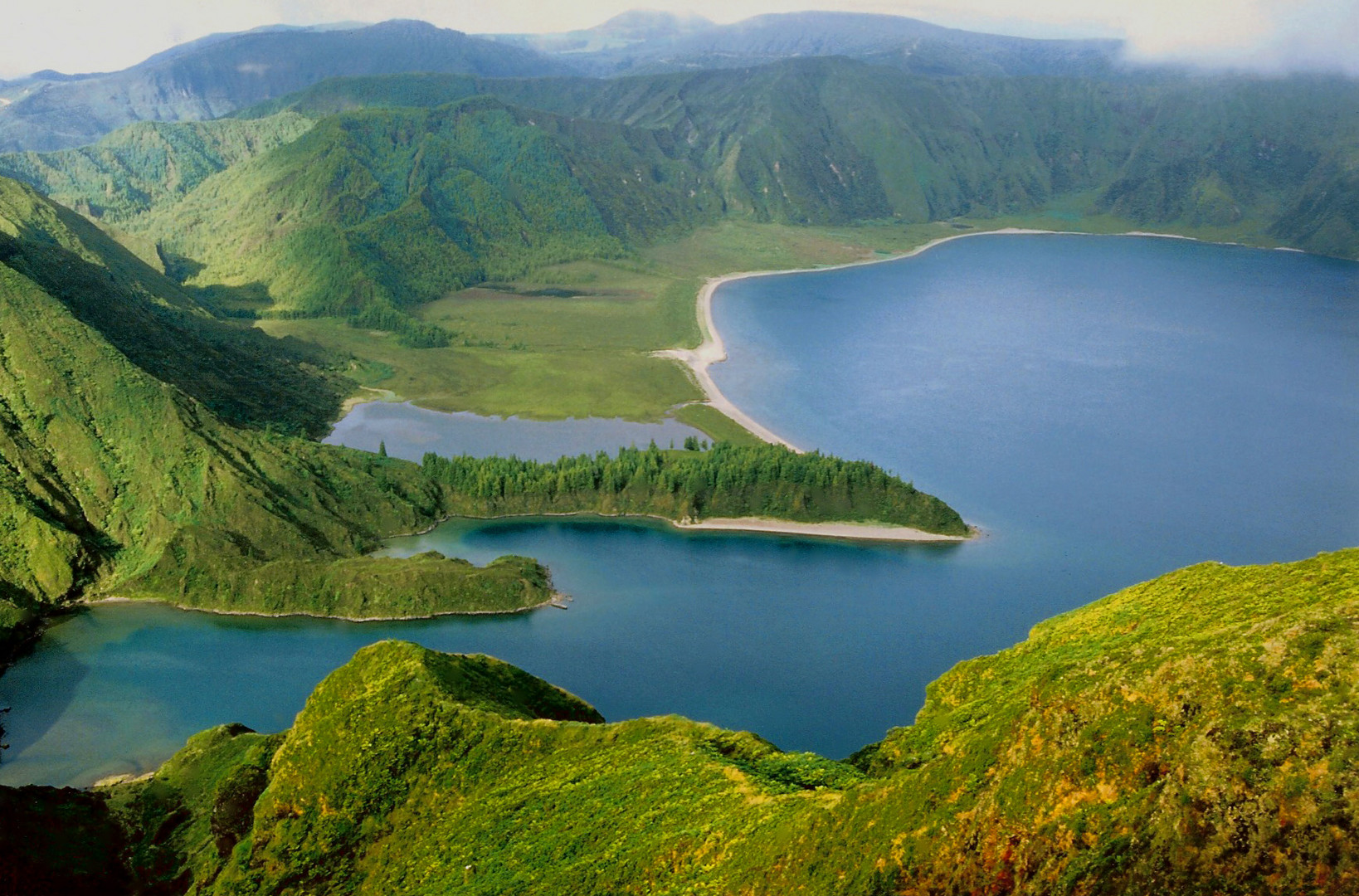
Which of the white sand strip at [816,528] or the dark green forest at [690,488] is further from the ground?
the dark green forest at [690,488]

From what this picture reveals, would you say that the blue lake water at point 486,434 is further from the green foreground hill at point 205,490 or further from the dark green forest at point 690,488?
the dark green forest at point 690,488

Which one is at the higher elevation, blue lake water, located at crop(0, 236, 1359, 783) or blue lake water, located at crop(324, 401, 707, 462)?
blue lake water, located at crop(324, 401, 707, 462)

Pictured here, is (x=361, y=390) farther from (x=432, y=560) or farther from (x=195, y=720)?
(x=195, y=720)

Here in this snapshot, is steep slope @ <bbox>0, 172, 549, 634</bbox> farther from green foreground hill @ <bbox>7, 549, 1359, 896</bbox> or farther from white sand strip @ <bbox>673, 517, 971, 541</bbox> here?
green foreground hill @ <bbox>7, 549, 1359, 896</bbox>

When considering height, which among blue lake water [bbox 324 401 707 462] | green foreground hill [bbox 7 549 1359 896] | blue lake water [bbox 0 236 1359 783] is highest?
green foreground hill [bbox 7 549 1359 896]

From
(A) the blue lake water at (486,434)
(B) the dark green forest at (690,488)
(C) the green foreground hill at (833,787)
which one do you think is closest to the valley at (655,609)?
(C) the green foreground hill at (833,787)

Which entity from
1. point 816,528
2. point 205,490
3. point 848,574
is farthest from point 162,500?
point 848,574

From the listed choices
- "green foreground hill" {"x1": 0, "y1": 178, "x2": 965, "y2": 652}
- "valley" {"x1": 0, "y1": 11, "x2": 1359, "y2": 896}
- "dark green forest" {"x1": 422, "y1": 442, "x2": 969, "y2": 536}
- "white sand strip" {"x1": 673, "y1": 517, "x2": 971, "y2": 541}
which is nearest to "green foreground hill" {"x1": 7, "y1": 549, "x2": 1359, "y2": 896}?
"valley" {"x1": 0, "y1": 11, "x2": 1359, "y2": 896}

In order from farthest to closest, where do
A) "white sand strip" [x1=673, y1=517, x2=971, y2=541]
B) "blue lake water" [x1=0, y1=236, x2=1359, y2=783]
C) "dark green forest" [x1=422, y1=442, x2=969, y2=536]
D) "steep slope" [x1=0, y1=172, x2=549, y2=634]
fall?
"dark green forest" [x1=422, y1=442, x2=969, y2=536] → "white sand strip" [x1=673, y1=517, x2=971, y2=541] → "steep slope" [x1=0, y1=172, x2=549, y2=634] → "blue lake water" [x1=0, y1=236, x2=1359, y2=783]
